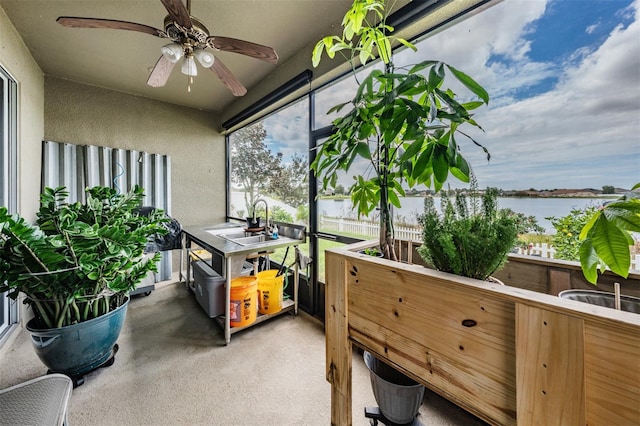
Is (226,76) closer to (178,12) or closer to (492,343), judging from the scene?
(178,12)

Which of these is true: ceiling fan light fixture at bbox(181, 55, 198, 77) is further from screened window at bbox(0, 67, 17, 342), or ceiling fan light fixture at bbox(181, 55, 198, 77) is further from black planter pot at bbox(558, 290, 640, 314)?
black planter pot at bbox(558, 290, 640, 314)

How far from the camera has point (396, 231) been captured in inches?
55.4

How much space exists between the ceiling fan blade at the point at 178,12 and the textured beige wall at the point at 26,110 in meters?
1.68

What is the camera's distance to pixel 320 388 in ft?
5.11

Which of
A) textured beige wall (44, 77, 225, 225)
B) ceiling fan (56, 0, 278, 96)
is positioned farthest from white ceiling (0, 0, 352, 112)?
ceiling fan (56, 0, 278, 96)

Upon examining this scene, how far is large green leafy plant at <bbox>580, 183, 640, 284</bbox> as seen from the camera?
0.48 m

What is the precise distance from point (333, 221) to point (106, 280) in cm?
170

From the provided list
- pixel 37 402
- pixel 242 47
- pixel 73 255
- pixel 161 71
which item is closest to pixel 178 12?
pixel 242 47

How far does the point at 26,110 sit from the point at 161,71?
1.62 m

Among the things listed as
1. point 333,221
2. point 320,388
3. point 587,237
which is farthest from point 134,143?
point 587,237

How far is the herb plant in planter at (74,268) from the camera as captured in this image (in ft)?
4.12

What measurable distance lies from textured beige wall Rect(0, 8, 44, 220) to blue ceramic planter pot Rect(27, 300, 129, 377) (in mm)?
1468

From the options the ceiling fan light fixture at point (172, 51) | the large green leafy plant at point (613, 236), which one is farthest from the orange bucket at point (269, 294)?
the large green leafy plant at point (613, 236)

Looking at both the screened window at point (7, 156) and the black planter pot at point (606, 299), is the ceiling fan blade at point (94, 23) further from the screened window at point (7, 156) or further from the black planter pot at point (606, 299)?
the black planter pot at point (606, 299)
